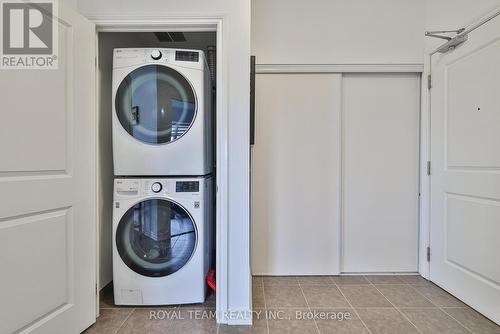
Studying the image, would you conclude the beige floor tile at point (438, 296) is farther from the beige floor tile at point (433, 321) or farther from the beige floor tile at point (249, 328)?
the beige floor tile at point (249, 328)

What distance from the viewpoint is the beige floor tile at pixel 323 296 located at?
5.75 feet

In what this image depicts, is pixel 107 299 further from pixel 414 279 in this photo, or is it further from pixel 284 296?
pixel 414 279

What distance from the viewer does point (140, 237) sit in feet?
5.67

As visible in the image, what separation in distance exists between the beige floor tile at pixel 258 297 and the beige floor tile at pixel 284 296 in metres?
0.03

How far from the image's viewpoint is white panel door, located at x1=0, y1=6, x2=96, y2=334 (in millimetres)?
1111

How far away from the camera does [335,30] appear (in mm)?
2162

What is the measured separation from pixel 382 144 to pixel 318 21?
48.4 inches

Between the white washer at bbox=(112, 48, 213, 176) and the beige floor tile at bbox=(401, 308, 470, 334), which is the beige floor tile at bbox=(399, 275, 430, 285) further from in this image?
the white washer at bbox=(112, 48, 213, 176)

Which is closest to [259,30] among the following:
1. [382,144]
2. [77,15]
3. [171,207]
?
[77,15]

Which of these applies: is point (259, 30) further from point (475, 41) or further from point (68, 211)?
point (68, 211)

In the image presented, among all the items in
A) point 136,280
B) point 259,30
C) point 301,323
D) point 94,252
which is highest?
point 259,30

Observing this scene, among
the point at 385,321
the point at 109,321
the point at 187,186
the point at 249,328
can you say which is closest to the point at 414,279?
the point at 385,321

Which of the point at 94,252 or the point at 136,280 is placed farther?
the point at 136,280

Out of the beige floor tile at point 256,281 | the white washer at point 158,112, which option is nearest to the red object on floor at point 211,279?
the beige floor tile at point 256,281
